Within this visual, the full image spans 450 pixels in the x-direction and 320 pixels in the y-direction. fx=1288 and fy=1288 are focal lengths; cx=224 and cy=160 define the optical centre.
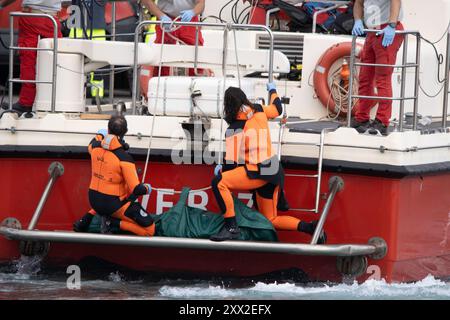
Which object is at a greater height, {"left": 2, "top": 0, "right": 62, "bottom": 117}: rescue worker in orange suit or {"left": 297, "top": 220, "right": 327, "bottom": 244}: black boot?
{"left": 2, "top": 0, "right": 62, "bottom": 117}: rescue worker in orange suit

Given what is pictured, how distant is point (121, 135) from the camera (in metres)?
8.91

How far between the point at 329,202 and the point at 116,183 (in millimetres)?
1483

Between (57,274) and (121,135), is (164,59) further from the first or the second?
(57,274)

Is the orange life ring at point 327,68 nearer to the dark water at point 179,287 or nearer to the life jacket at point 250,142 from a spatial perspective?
the life jacket at point 250,142

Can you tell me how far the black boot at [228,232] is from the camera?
8719mm

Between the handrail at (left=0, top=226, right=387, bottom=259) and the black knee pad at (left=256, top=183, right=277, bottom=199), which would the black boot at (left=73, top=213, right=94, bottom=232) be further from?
the black knee pad at (left=256, top=183, right=277, bottom=199)

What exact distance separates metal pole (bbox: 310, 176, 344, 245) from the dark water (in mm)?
433

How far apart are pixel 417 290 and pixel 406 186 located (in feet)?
2.52

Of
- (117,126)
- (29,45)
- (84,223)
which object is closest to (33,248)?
(84,223)

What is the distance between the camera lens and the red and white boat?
9070mm

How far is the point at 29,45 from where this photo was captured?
33.4 ft

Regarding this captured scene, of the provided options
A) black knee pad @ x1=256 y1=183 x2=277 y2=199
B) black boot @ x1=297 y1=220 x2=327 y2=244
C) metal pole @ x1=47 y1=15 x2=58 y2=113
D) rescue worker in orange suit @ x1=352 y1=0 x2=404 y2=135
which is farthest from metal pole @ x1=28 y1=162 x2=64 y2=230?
rescue worker in orange suit @ x1=352 y1=0 x2=404 y2=135

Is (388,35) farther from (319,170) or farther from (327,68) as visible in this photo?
(319,170)
